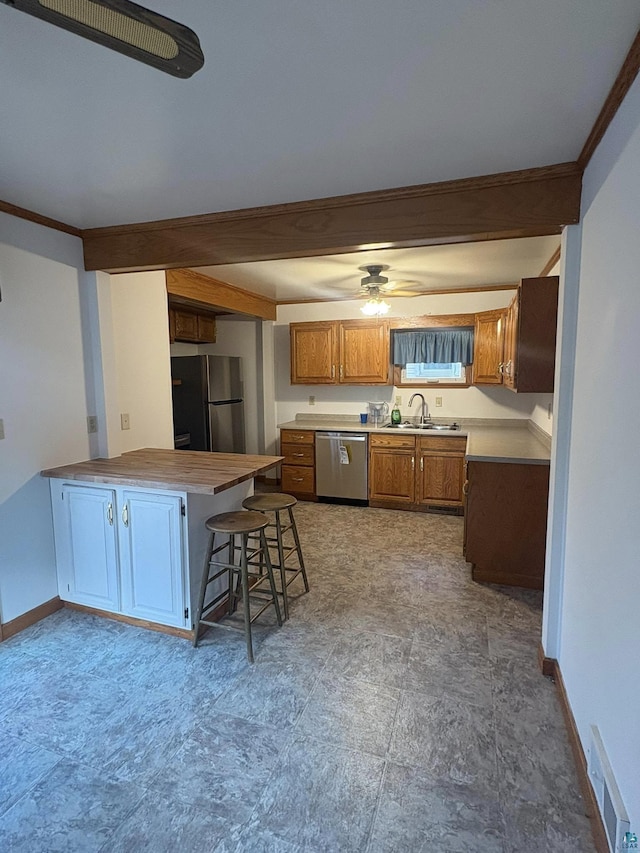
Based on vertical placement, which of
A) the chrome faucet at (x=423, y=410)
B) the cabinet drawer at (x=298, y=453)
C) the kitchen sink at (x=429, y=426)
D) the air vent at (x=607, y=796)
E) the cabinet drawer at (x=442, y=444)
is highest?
the chrome faucet at (x=423, y=410)

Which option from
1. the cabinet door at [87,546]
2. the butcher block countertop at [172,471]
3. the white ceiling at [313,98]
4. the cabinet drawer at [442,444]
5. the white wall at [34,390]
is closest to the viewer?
the white ceiling at [313,98]

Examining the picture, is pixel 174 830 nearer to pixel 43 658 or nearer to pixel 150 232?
pixel 43 658

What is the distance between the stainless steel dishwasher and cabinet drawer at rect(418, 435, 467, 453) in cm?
62

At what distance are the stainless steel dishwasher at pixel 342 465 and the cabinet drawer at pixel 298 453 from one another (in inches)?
3.5

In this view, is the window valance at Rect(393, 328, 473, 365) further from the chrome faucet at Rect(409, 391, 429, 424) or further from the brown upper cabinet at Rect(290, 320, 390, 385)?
the chrome faucet at Rect(409, 391, 429, 424)

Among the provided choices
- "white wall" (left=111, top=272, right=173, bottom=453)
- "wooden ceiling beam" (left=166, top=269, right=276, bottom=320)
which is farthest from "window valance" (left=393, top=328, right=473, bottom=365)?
"white wall" (left=111, top=272, right=173, bottom=453)

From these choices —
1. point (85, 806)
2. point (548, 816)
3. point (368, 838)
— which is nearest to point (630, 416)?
point (548, 816)

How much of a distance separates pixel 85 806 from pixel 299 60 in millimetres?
2467

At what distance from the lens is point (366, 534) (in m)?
4.01

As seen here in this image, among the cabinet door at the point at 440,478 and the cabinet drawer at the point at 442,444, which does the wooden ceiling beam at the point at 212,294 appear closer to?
the cabinet drawer at the point at 442,444

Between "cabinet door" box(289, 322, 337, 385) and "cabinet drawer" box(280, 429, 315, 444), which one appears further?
"cabinet door" box(289, 322, 337, 385)

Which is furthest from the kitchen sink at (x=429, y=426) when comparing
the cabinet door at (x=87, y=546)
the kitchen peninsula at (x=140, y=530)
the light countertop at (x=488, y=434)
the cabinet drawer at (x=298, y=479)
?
the cabinet door at (x=87, y=546)

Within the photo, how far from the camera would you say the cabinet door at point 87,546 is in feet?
8.39

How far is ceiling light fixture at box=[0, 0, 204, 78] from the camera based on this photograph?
0.82 metres
